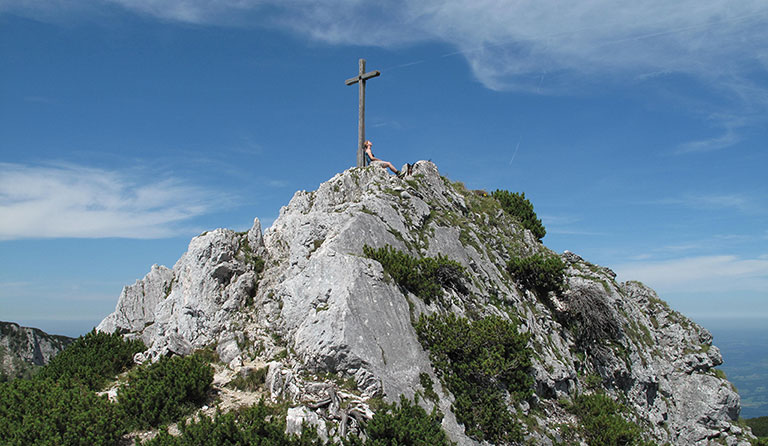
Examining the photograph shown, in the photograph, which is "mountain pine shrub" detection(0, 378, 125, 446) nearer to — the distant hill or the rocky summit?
the rocky summit

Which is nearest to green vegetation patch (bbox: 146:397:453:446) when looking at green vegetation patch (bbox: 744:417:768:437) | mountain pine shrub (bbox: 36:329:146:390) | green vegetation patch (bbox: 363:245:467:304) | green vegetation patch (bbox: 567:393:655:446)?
green vegetation patch (bbox: 363:245:467:304)

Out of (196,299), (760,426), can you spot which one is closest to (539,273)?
(196,299)

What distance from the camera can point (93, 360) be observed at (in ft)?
52.7

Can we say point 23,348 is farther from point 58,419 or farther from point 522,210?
point 522,210

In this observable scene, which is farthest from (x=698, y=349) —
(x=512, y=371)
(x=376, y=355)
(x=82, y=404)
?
(x=82, y=404)

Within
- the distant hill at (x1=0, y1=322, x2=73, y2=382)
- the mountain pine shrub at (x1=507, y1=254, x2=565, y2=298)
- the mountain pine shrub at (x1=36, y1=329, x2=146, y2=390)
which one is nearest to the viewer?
the mountain pine shrub at (x1=36, y1=329, x2=146, y2=390)

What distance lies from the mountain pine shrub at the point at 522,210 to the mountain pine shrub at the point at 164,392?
2380 centimetres

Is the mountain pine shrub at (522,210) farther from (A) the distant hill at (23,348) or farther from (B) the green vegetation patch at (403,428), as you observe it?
(A) the distant hill at (23,348)

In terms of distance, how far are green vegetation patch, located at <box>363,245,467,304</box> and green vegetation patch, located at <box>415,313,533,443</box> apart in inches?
53.0

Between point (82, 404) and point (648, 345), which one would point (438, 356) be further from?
point (648, 345)

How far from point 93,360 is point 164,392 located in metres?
5.64

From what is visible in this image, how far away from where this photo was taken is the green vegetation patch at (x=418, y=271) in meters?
16.3

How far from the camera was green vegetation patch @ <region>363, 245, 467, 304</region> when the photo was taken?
1632 centimetres

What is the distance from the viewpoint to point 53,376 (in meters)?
15.6
